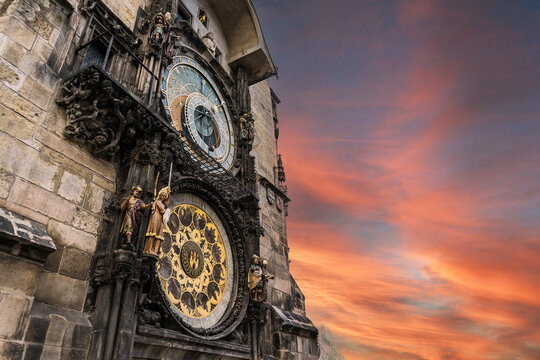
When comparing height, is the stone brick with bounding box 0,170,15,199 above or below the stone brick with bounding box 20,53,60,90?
below

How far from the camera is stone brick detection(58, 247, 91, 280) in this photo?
4914 mm

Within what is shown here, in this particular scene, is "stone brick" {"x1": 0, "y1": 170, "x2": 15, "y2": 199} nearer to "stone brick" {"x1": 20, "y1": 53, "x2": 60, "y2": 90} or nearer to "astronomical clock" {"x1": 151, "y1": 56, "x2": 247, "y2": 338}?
"stone brick" {"x1": 20, "y1": 53, "x2": 60, "y2": 90}

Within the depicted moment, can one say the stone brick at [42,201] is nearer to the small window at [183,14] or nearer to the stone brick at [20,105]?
the stone brick at [20,105]

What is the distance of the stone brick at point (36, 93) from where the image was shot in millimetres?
5129

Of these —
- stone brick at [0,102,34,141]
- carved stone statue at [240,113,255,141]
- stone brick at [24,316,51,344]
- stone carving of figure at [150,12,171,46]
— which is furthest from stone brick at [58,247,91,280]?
carved stone statue at [240,113,255,141]

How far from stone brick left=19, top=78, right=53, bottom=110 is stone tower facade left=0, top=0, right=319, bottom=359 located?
17mm

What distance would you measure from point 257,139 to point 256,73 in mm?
2454

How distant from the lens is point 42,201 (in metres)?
4.91

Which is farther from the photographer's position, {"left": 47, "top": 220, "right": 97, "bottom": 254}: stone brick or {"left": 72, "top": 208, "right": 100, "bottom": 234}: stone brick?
{"left": 72, "top": 208, "right": 100, "bottom": 234}: stone brick

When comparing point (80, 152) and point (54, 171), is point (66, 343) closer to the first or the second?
point (54, 171)

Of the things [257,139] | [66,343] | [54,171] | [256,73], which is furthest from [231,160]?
[66,343]

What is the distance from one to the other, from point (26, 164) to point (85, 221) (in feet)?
3.81

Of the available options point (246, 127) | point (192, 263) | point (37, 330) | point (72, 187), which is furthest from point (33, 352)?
point (246, 127)

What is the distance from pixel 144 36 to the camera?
26.4ft
